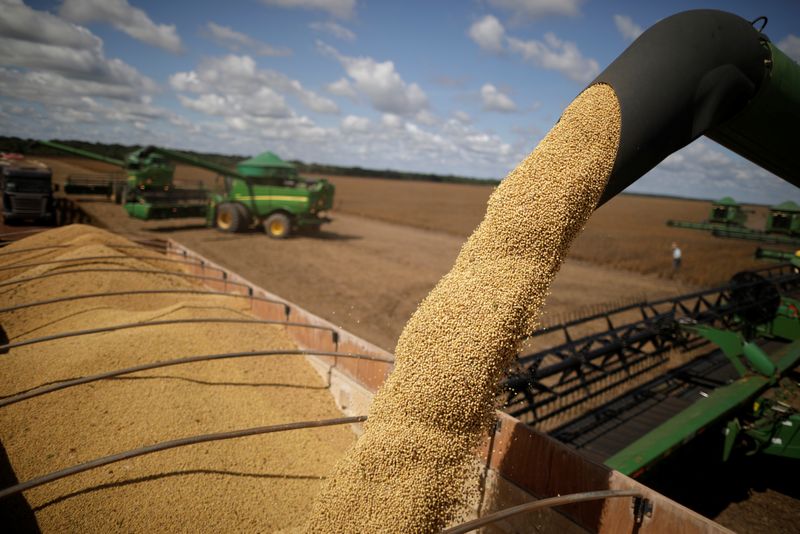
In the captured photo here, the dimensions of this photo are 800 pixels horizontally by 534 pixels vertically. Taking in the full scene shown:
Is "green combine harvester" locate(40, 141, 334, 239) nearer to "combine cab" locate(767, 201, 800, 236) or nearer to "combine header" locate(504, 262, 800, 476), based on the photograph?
"combine header" locate(504, 262, 800, 476)

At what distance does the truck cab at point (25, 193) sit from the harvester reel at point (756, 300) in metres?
16.9

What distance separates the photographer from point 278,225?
14781 millimetres

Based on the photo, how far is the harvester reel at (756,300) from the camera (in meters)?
6.36

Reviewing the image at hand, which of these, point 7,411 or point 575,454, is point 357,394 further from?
point 7,411

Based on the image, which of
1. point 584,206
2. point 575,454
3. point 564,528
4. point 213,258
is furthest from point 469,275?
point 213,258

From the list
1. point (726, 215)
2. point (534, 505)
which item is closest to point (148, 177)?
point (534, 505)

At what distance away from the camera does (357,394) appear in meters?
3.64

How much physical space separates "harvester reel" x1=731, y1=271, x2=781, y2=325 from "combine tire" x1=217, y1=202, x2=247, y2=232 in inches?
547

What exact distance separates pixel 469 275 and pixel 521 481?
1348 mm

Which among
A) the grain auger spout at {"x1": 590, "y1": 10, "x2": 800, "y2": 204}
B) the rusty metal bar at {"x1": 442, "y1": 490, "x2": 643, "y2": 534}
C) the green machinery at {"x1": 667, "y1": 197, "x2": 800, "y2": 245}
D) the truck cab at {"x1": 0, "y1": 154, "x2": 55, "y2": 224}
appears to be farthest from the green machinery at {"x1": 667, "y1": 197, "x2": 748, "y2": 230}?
the truck cab at {"x1": 0, "y1": 154, "x2": 55, "y2": 224}

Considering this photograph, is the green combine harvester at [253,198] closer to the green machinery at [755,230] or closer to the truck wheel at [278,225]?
the truck wheel at [278,225]

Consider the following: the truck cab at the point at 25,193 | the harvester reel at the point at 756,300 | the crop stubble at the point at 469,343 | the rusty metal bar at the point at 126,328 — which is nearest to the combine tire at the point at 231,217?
the truck cab at the point at 25,193

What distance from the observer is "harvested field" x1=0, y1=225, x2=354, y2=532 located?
2.47 m

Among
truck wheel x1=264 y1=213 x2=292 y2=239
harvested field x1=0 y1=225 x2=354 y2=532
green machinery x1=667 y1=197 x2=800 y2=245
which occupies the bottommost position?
harvested field x1=0 y1=225 x2=354 y2=532
